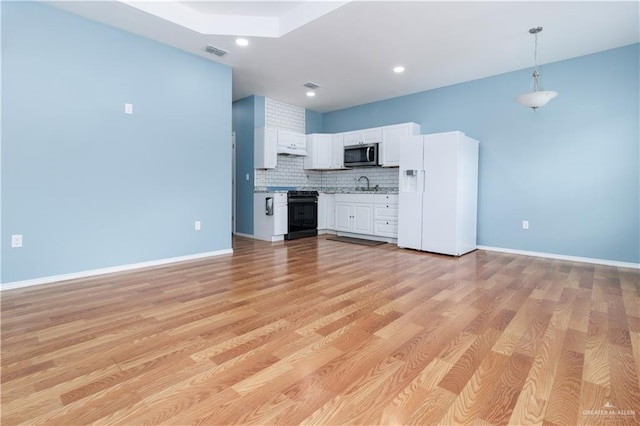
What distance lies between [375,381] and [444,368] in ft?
1.27

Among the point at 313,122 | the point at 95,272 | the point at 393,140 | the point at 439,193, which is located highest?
the point at 313,122

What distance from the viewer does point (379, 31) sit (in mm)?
3420

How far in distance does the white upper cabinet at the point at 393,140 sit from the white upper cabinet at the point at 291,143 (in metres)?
1.61

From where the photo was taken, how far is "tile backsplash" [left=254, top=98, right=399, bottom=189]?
6012mm

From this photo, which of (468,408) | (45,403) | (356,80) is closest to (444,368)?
(468,408)

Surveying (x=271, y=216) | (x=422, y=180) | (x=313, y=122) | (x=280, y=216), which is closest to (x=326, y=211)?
(x=280, y=216)

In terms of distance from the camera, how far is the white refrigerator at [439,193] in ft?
14.1

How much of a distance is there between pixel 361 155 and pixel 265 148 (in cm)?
177

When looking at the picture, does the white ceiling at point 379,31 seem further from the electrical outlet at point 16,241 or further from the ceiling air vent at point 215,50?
the electrical outlet at point 16,241

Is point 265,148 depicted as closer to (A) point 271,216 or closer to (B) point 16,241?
(A) point 271,216

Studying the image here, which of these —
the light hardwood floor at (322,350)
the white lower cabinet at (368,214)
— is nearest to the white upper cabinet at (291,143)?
the white lower cabinet at (368,214)

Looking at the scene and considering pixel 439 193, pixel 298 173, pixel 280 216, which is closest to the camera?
pixel 439 193

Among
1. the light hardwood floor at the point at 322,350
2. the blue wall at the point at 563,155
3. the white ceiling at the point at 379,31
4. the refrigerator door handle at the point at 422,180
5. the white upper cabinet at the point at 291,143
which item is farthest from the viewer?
the white upper cabinet at the point at 291,143

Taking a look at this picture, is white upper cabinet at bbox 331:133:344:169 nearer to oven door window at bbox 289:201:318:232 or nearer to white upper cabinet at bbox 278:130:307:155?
white upper cabinet at bbox 278:130:307:155
